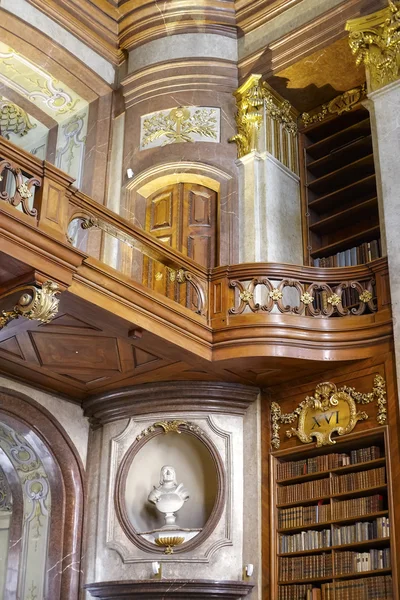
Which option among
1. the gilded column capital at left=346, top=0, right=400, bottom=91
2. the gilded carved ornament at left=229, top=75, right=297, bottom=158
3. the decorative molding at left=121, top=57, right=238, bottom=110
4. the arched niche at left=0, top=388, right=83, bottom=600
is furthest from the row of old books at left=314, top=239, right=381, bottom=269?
the arched niche at left=0, top=388, right=83, bottom=600

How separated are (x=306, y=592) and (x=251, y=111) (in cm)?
496

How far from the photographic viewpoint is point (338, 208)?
30.0ft

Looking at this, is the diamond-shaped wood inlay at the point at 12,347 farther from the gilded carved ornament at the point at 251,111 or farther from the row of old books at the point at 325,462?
the gilded carved ornament at the point at 251,111

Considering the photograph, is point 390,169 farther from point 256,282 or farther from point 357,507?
point 357,507

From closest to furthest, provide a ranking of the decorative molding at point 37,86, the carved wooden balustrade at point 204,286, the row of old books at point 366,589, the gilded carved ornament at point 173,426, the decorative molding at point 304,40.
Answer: the carved wooden balustrade at point 204,286 < the row of old books at point 366,589 < the gilded carved ornament at point 173,426 < the decorative molding at point 304,40 < the decorative molding at point 37,86

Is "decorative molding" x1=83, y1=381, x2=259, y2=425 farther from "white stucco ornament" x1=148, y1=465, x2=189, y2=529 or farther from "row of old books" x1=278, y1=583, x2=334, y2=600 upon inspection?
"row of old books" x1=278, y1=583, x2=334, y2=600

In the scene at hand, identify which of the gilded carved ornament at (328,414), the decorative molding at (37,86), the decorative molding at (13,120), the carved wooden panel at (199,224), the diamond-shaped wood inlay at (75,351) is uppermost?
the decorative molding at (37,86)

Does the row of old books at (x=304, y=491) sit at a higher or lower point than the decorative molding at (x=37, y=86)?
lower

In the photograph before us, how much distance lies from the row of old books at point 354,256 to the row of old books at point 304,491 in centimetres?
230

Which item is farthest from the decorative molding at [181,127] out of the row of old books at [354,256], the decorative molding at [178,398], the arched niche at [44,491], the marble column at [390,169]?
the arched niche at [44,491]

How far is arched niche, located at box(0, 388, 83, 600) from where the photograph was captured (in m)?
7.66

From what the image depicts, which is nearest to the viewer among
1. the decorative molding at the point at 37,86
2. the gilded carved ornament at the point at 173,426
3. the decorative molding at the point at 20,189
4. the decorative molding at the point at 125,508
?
the decorative molding at the point at 20,189

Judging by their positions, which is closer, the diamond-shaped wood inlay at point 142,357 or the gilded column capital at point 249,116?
the diamond-shaped wood inlay at point 142,357

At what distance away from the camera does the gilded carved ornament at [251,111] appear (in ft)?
29.2
